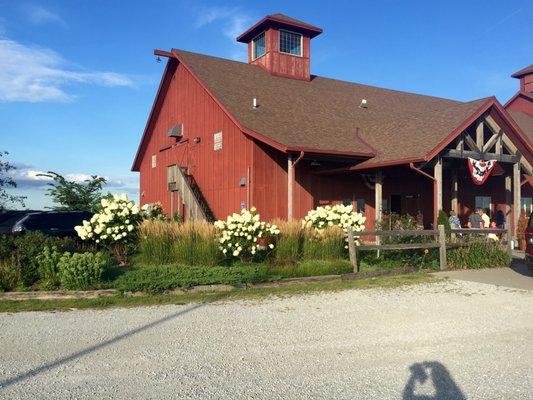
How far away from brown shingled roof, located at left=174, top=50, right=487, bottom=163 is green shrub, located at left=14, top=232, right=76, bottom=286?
7.89 meters

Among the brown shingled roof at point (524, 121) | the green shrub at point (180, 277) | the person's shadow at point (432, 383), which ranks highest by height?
the brown shingled roof at point (524, 121)

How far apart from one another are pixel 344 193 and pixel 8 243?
12130 millimetres

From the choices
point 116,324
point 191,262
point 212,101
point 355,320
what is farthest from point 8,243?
point 212,101

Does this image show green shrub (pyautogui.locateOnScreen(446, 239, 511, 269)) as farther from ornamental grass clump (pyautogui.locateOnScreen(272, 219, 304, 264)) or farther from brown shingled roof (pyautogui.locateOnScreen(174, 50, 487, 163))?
ornamental grass clump (pyautogui.locateOnScreen(272, 219, 304, 264))

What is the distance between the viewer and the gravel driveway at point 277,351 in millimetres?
4965

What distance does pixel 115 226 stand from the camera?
1267cm

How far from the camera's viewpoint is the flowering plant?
12609 mm

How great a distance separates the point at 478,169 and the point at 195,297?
11.7m

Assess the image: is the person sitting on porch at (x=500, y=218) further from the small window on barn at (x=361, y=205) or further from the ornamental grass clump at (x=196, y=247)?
the ornamental grass clump at (x=196, y=247)

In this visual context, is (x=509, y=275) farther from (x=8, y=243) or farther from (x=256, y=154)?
(x=8, y=243)

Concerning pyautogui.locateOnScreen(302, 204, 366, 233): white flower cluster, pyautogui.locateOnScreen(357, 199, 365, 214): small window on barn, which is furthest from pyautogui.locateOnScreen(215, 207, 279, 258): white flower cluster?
pyautogui.locateOnScreen(357, 199, 365, 214): small window on barn

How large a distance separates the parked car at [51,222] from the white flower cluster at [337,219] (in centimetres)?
856

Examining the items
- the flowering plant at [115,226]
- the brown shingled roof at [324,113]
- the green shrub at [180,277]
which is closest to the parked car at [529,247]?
the brown shingled roof at [324,113]

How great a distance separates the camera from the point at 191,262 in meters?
11.9
